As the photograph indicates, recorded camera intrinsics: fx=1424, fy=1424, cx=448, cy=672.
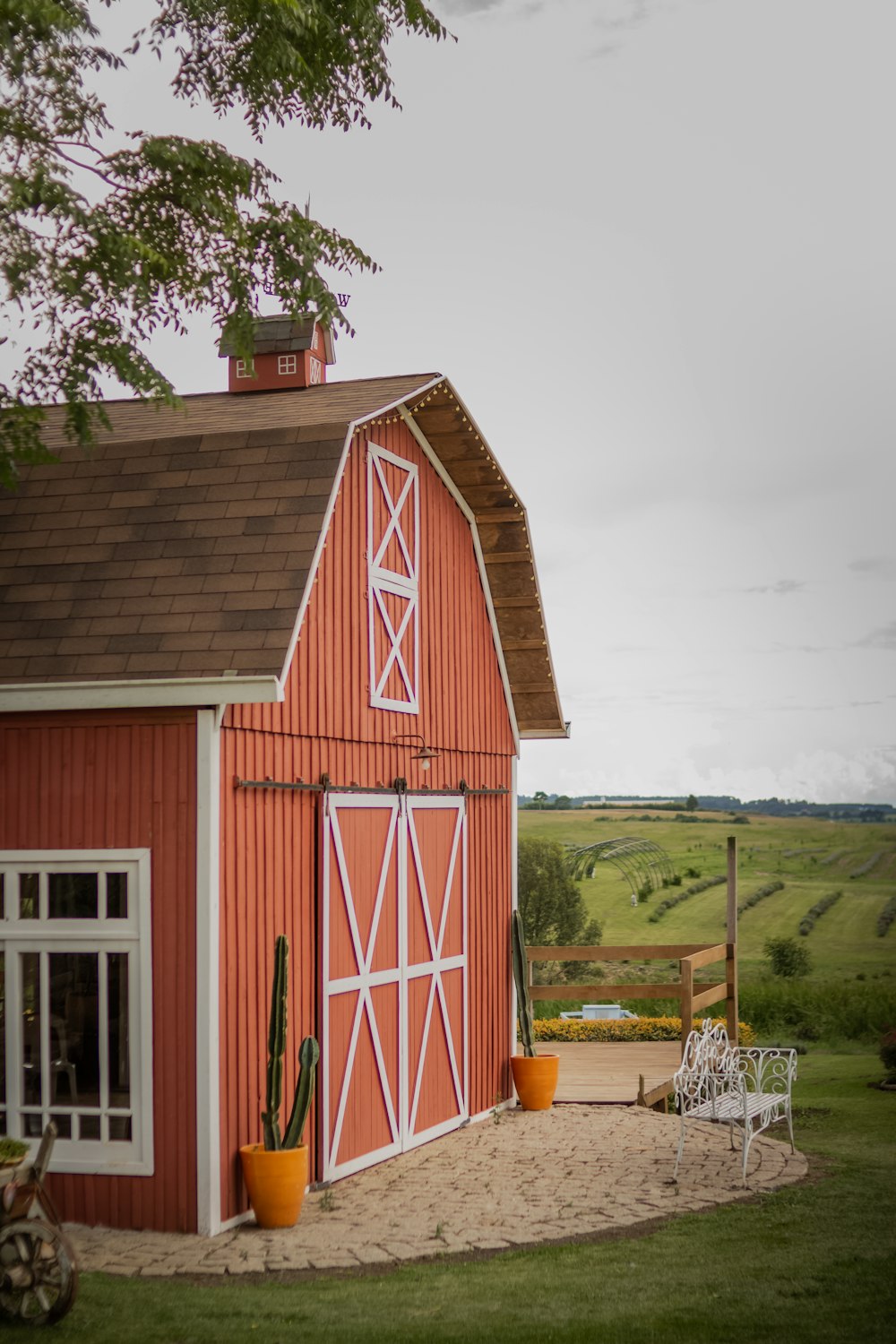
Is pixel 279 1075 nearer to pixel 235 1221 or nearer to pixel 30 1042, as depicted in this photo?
pixel 235 1221

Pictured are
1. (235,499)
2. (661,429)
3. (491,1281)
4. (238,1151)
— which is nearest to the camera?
(491,1281)

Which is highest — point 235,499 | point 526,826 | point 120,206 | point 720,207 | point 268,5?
point 720,207

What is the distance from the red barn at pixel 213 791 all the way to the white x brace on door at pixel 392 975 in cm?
3

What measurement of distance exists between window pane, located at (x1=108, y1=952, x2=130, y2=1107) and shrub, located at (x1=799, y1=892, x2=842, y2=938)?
43240mm

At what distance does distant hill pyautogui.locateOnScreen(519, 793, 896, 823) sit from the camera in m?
59.4

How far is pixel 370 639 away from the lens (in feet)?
36.1

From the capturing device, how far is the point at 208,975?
333 inches

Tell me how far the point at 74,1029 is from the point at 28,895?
871mm

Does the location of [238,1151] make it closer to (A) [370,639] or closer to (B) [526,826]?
(A) [370,639]

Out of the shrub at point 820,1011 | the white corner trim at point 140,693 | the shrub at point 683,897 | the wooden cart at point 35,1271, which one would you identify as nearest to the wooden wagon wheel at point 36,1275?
the wooden cart at point 35,1271

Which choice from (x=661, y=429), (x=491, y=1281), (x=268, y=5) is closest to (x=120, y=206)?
(x=268, y=5)

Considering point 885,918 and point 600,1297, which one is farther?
point 885,918

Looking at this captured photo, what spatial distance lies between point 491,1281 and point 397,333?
37.6 metres

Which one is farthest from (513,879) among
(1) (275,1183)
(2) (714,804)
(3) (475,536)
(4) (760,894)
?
(2) (714,804)
